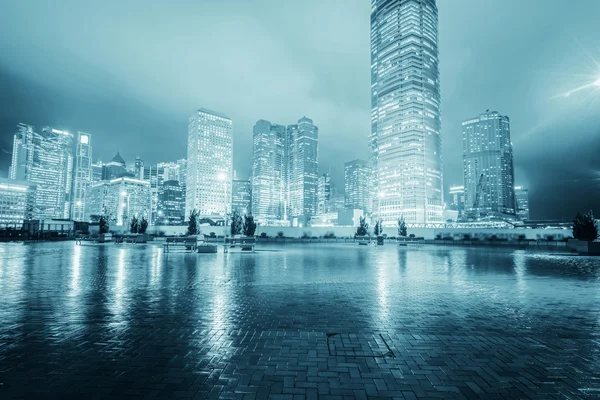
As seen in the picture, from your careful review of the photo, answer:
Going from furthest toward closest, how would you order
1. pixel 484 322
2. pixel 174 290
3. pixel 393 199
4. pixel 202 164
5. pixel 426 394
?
1. pixel 202 164
2. pixel 393 199
3. pixel 174 290
4. pixel 484 322
5. pixel 426 394

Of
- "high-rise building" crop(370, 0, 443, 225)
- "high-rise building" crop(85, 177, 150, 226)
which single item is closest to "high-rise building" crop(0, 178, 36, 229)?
"high-rise building" crop(85, 177, 150, 226)

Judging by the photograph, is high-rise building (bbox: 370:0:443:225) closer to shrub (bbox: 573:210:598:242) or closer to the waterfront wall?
the waterfront wall

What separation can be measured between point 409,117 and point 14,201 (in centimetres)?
17810

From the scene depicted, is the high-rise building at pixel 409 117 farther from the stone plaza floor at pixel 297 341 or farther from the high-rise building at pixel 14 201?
the high-rise building at pixel 14 201

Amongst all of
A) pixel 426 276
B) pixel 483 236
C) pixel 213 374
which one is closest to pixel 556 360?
pixel 213 374

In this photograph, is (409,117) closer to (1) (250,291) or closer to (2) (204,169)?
(2) (204,169)

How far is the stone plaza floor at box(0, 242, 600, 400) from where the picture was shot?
3385 millimetres

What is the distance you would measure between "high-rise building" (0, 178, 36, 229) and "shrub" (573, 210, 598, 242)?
15359 cm

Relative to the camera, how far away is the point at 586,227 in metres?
22.8

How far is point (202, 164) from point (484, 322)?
646ft

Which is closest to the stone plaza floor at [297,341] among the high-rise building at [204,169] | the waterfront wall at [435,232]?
the waterfront wall at [435,232]

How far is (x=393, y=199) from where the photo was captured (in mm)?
167750

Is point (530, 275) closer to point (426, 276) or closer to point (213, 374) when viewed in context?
point (426, 276)

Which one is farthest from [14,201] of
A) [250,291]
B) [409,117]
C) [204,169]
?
[409,117]
